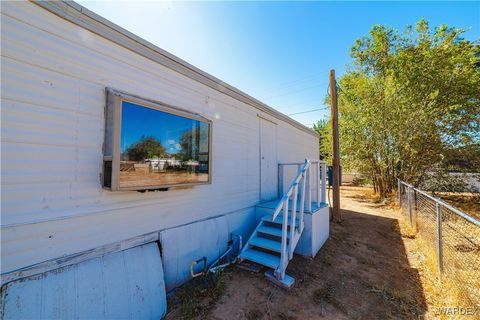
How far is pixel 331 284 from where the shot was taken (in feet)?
10.3

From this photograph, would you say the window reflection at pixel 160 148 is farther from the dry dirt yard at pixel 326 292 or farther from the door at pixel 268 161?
the door at pixel 268 161

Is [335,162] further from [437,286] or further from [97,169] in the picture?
[97,169]

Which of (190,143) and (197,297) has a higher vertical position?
(190,143)

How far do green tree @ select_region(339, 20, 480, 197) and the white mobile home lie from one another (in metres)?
8.32

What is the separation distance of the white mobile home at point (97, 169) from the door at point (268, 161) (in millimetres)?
1715

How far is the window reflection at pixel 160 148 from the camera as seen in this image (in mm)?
2312

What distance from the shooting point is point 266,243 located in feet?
11.7

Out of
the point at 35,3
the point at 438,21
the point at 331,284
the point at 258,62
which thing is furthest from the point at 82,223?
the point at 438,21

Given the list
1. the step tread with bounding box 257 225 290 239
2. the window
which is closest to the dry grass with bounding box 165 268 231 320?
the step tread with bounding box 257 225 290 239

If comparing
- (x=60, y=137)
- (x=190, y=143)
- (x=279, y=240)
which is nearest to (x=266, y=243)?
(x=279, y=240)

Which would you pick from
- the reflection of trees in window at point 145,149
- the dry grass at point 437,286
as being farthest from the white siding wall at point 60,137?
the dry grass at point 437,286

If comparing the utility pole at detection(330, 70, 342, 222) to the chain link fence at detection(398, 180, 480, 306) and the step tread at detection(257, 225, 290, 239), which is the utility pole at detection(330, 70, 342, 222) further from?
the step tread at detection(257, 225, 290, 239)

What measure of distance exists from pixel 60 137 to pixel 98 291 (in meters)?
1.59

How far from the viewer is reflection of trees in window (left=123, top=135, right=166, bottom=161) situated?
234 centimetres
